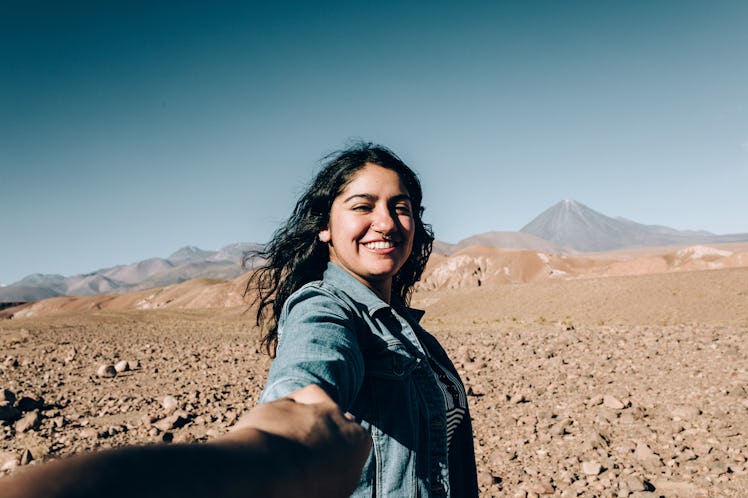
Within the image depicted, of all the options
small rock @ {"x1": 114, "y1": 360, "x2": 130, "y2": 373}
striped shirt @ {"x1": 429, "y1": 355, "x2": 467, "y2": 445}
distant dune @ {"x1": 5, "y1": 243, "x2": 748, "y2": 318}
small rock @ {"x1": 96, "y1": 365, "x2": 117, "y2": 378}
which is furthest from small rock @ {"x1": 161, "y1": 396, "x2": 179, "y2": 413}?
distant dune @ {"x1": 5, "y1": 243, "x2": 748, "y2": 318}

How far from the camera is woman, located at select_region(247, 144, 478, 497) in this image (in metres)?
1.27

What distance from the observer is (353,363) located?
4.20 feet

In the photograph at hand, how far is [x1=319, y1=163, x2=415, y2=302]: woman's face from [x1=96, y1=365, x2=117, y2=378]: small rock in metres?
9.12

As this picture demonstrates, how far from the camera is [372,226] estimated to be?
6.38 ft

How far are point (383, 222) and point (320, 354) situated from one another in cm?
83

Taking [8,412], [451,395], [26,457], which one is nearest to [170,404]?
[8,412]

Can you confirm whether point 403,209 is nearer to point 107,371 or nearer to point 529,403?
point 529,403

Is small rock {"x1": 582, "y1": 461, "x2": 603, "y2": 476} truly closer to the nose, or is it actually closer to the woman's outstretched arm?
the nose

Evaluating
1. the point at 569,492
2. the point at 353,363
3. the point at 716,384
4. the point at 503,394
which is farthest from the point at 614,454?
the point at 353,363

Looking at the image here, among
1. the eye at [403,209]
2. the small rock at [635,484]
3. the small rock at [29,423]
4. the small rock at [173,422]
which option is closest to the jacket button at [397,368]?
the eye at [403,209]

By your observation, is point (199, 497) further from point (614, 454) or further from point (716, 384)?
point (716, 384)

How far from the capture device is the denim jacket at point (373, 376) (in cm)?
118

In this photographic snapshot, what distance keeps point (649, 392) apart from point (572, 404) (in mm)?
1250

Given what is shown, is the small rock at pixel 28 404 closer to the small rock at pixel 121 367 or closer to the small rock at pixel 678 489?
the small rock at pixel 121 367
